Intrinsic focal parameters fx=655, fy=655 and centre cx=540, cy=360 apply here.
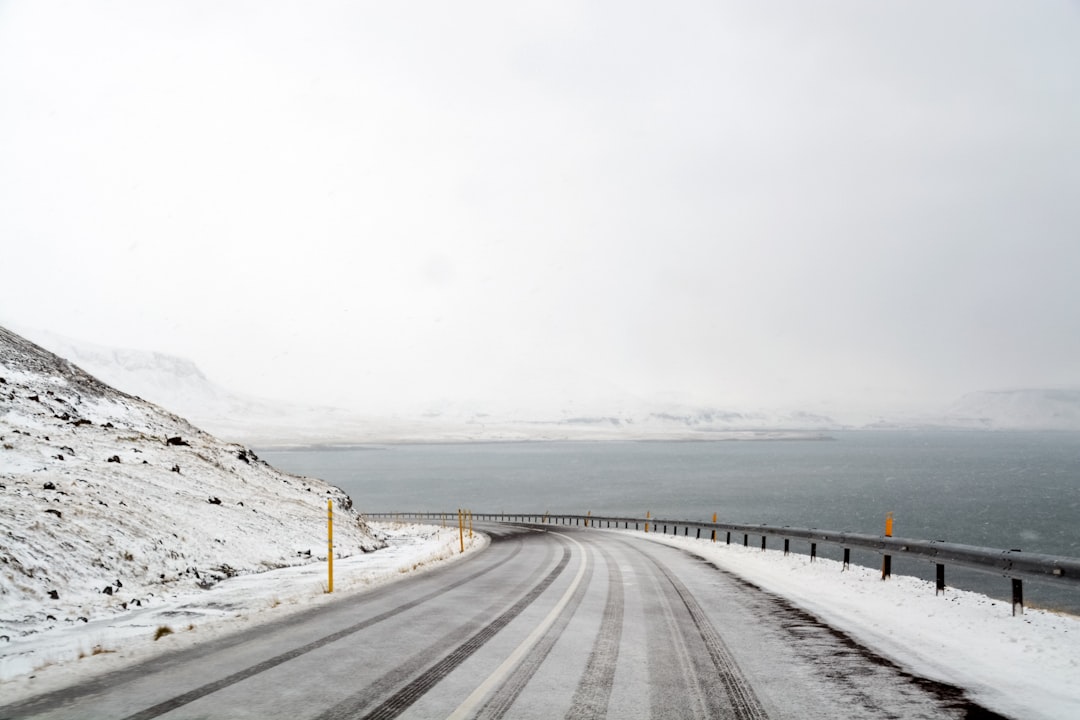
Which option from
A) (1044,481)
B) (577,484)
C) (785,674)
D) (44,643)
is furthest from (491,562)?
(1044,481)

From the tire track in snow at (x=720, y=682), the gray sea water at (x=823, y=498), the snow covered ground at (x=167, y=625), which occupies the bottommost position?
the gray sea water at (x=823, y=498)

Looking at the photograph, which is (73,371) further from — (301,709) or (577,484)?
(577,484)

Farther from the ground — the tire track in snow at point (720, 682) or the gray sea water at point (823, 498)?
the tire track in snow at point (720, 682)

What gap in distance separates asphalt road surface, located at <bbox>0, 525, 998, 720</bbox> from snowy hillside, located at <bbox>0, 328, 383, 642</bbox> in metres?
4.35

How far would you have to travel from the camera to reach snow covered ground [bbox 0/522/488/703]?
20.8 ft

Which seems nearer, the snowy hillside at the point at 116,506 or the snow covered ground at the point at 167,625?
the snow covered ground at the point at 167,625

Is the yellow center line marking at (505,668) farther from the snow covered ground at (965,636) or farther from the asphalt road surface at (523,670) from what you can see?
the snow covered ground at (965,636)

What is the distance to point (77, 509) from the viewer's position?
44.0 feet

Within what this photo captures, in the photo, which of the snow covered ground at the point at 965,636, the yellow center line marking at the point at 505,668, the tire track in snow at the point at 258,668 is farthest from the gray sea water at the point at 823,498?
the tire track in snow at the point at 258,668

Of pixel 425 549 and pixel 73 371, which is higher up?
pixel 73 371

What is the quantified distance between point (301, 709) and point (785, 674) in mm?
4279

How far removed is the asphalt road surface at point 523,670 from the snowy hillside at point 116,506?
4.35 m

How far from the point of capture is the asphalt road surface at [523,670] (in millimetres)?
5051

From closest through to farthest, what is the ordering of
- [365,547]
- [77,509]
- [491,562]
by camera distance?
[77,509]
[491,562]
[365,547]
